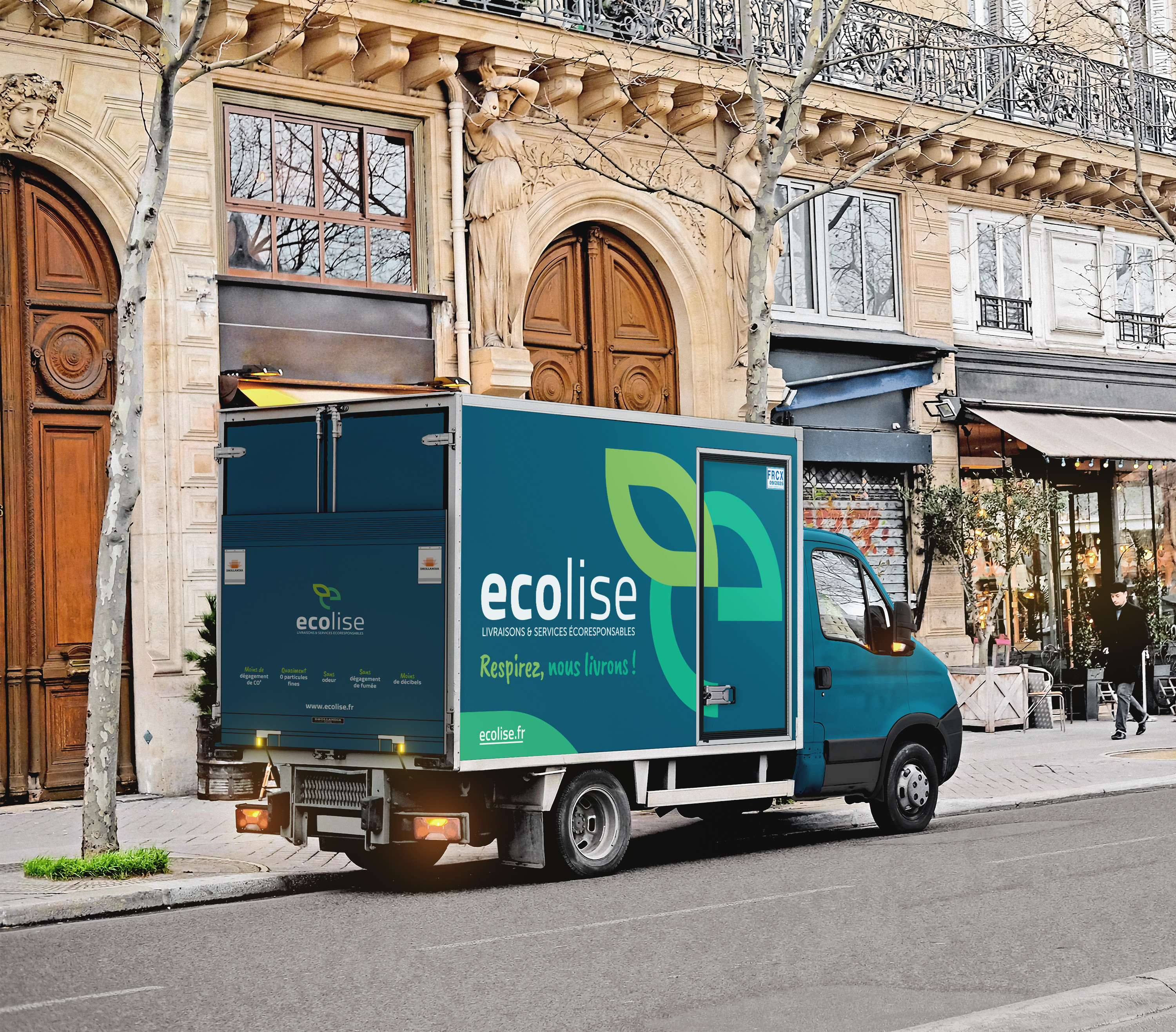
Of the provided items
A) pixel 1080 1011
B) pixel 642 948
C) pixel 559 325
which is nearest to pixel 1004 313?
pixel 559 325

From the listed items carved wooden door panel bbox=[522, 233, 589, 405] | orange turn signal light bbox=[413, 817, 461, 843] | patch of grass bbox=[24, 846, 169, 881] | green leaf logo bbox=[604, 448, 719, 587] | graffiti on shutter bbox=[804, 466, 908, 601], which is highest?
carved wooden door panel bbox=[522, 233, 589, 405]

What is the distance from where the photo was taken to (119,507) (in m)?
10.9

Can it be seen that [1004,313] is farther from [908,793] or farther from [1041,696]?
[908,793]

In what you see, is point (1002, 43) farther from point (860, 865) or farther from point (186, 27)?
point (860, 865)

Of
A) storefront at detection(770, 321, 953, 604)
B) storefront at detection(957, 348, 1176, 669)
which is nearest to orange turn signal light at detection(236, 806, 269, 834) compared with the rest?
storefront at detection(770, 321, 953, 604)

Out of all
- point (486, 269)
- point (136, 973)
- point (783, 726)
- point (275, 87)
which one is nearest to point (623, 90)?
point (486, 269)

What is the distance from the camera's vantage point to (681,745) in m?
11.1

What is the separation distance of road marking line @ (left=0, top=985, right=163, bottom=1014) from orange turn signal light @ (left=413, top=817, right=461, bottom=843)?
8.91 ft

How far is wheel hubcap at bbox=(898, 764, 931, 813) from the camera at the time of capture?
510 inches

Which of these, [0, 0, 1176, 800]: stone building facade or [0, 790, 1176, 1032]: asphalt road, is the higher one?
[0, 0, 1176, 800]: stone building facade

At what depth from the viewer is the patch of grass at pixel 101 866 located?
1026 centimetres

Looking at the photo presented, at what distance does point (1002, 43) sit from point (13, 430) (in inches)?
464

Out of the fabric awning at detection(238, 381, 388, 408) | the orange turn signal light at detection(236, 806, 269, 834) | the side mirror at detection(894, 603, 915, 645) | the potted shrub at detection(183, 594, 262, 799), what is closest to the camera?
the orange turn signal light at detection(236, 806, 269, 834)

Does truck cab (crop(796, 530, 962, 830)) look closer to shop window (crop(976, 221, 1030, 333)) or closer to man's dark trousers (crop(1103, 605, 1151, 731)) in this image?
man's dark trousers (crop(1103, 605, 1151, 731))
